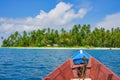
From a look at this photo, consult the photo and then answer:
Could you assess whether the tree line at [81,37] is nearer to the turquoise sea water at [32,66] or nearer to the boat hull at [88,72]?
the turquoise sea water at [32,66]

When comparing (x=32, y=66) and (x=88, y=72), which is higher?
(x=88, y=72)

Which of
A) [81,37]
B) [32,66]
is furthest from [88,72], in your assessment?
[81,37]

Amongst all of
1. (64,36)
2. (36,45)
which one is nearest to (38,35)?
(36,45)

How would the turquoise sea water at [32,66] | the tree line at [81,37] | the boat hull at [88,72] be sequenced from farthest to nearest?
the tree line at [81,37] < the turquoise sea water at [32,66] < the boat hull at [88,72]

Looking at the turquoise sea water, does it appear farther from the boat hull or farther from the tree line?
the tree line

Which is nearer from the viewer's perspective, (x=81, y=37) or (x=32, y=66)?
(x=32, y=66)

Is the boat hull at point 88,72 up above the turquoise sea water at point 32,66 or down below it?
above

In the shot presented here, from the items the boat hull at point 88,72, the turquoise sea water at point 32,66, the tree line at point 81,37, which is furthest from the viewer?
the tree line at point 81,37

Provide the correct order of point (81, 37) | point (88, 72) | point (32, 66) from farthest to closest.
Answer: point (81, 37), point (32, 66), point (88, 72)

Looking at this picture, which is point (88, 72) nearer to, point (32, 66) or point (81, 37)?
point (32, 66)

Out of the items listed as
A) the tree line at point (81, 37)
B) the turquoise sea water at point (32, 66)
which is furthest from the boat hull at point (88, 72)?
the tree line at point (81, 37)

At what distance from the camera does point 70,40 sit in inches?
6422

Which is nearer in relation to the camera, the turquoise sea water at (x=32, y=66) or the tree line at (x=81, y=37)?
the turquoise sea water at (x=32, y=66)

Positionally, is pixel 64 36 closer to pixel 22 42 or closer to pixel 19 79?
pixel 22 42
